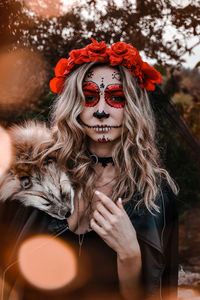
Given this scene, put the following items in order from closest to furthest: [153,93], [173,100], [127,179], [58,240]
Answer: [58,240]
[127,179]
[153,93]
[173,100]

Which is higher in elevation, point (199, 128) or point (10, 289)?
point (199, 128)

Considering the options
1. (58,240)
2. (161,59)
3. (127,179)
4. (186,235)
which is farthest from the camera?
(186,235)

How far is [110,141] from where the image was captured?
1974mm

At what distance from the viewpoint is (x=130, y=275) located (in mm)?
1777

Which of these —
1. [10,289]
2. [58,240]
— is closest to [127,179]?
[58,240]

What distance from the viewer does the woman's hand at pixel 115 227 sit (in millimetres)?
1660

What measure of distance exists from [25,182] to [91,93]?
75 cm

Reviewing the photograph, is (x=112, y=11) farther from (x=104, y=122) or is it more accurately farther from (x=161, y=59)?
(x=104, y=122)

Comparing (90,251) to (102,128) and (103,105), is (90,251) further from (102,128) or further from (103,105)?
(103,105)

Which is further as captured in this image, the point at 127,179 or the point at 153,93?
the point at 153,93

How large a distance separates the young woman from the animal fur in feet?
0.37

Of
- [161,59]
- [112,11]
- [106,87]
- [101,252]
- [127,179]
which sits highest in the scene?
[112,11]

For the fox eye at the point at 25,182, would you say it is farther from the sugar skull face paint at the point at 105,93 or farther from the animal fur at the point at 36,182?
the sugar skull face paint at the point at 105,93

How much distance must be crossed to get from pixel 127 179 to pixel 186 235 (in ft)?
10.7
